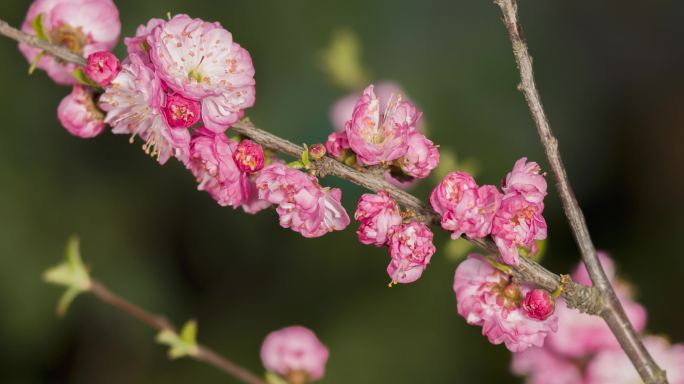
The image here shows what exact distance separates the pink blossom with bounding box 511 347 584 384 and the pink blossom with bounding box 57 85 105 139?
772mm

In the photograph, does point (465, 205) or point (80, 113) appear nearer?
point (465, 205)

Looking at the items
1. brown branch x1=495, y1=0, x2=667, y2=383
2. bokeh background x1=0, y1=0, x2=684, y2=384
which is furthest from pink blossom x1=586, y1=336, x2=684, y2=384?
bokeh background x1=0, y1=0, x2=684, y2=384

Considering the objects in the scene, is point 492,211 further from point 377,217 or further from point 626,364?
point 626,364

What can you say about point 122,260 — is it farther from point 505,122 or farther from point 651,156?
point 651,156

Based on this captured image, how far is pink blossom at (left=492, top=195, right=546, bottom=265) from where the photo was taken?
0.83 m

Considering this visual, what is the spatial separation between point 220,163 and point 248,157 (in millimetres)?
34

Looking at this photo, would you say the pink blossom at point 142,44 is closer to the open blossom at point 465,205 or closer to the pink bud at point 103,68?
the pink bud at point 103,68

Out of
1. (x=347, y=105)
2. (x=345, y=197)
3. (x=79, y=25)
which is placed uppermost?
(x=345, y=197)

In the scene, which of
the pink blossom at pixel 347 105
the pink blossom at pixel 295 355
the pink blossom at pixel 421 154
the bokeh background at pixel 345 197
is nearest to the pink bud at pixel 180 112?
the pink blossom at pixel 421 154

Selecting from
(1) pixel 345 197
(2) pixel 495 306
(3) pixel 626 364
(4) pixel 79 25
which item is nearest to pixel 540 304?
(2) pixel 495 306

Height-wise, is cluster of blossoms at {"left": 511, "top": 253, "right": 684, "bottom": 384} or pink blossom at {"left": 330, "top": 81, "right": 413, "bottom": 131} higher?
pink blossom at {"left": 330, "top": 81, "right": 413, "bottom": 131}

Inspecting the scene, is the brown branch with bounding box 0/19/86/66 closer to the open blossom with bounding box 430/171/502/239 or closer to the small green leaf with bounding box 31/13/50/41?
the small green leaf with bounding box 31/13/50/41

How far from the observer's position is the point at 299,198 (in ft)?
2.80

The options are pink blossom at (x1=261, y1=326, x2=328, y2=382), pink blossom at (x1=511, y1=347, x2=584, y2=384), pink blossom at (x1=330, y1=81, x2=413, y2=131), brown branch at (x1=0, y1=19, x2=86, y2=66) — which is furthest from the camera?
pink blossom at (x1=330, y1=81, x2=413, y2=131)
